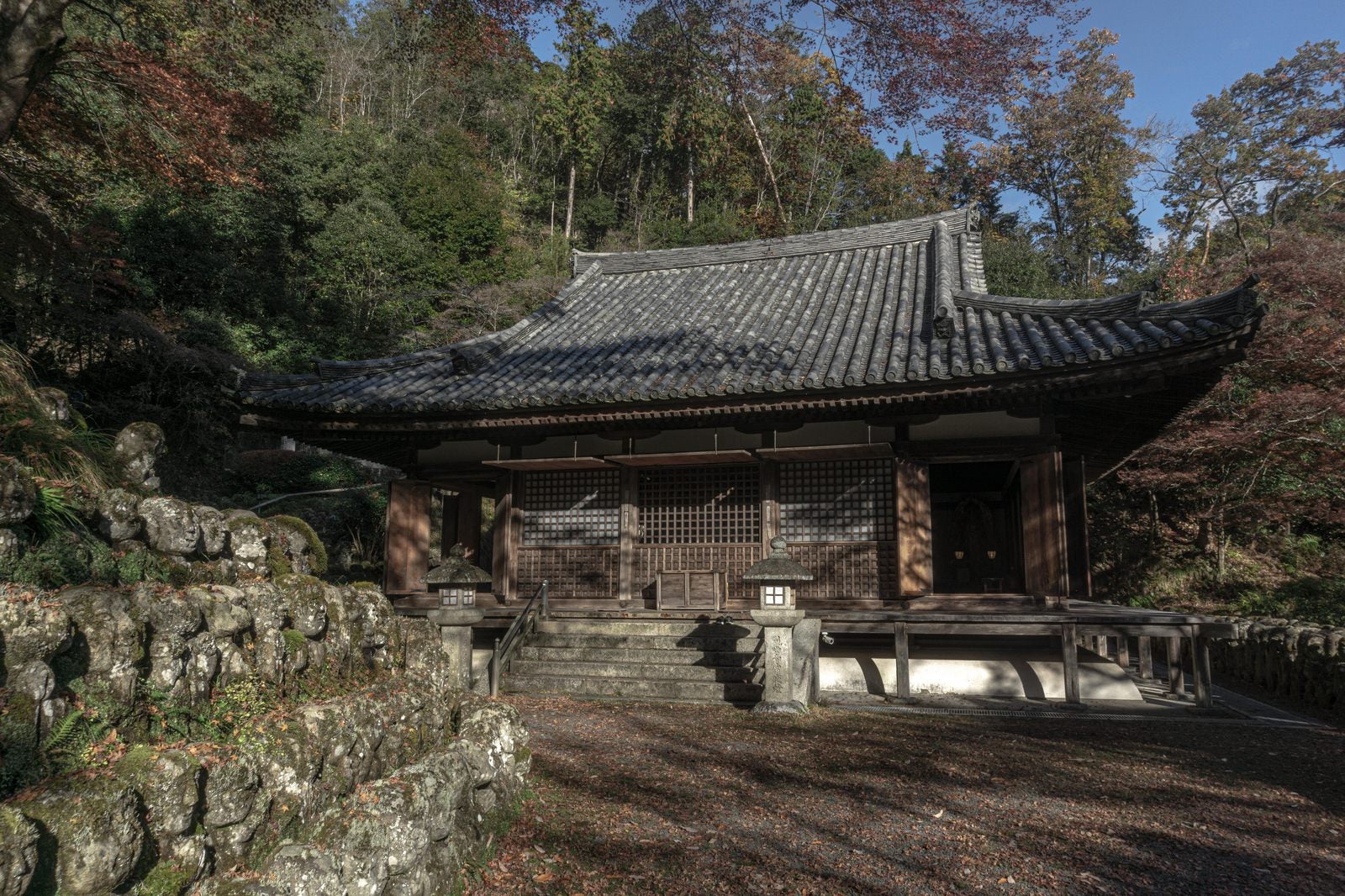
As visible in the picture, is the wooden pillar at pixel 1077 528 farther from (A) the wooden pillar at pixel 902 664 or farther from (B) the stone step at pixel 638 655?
(B) the stone step at pixel 638 655

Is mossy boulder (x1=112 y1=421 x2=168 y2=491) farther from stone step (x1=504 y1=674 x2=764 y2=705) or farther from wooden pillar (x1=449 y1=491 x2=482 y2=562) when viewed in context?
wooden pillar (x1=449 y1=491 x2=482 y2=562)

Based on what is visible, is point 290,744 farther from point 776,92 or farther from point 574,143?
point 574,143

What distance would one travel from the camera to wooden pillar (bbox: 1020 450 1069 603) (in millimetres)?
10203

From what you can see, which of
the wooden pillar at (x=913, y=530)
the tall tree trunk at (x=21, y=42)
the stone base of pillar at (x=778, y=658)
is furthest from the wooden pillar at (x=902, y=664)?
the tall tree trunk at (x=21, y=42)

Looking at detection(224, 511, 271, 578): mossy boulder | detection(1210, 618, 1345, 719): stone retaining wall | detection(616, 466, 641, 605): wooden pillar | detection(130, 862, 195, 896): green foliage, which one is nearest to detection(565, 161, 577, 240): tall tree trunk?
detection(616, 466, 641, 605): wooden pillar

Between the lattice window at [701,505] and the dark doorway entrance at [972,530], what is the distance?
18.3 feet

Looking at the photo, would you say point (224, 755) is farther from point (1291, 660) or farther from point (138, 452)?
point (1291, 660)

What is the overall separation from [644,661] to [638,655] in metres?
0.19

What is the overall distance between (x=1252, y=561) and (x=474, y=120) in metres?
36.6

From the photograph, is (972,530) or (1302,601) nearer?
(1302,601)

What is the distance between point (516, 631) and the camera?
10.9m

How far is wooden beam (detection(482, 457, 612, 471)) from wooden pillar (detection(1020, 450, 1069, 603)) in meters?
5.95

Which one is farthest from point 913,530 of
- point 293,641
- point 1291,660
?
point 293,641

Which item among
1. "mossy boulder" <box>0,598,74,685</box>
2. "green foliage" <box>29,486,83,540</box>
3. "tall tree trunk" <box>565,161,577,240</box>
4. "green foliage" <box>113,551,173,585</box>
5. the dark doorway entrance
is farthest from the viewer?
"tall tree trunk" <box>565,161,577,240</box>
